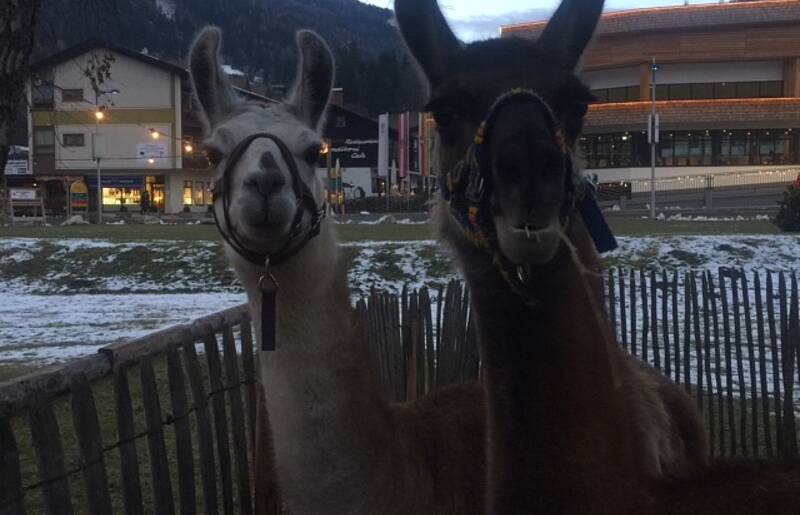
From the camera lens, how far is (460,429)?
140 inches

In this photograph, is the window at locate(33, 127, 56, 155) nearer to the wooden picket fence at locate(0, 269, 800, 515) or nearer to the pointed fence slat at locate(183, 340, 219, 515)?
the wooden picket fence at locate(0, 269, 800, 515)

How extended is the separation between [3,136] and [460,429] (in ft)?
17.8

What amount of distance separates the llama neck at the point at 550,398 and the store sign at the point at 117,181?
62.1 meters

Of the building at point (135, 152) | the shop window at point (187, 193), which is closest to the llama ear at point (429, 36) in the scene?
the building at point (135, 152)

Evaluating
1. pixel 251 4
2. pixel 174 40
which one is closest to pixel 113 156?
pixel 174 40

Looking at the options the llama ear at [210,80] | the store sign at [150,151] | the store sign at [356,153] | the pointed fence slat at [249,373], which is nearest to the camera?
the llama ear at [210,80]

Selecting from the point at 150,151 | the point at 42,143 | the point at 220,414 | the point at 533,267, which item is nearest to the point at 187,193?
the point at 150,151

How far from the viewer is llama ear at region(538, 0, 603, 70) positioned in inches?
97.7

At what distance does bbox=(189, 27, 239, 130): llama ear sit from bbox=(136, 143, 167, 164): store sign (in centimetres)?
5734

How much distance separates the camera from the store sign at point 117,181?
60.8 metres

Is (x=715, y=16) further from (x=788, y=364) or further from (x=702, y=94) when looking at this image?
(x=788, y=364)

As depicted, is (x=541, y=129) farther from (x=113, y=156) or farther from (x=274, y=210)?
(x=113, y=156)

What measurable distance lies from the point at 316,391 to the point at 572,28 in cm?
171

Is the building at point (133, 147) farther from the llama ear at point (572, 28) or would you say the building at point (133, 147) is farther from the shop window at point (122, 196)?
the llama ear at point (572, 28)
